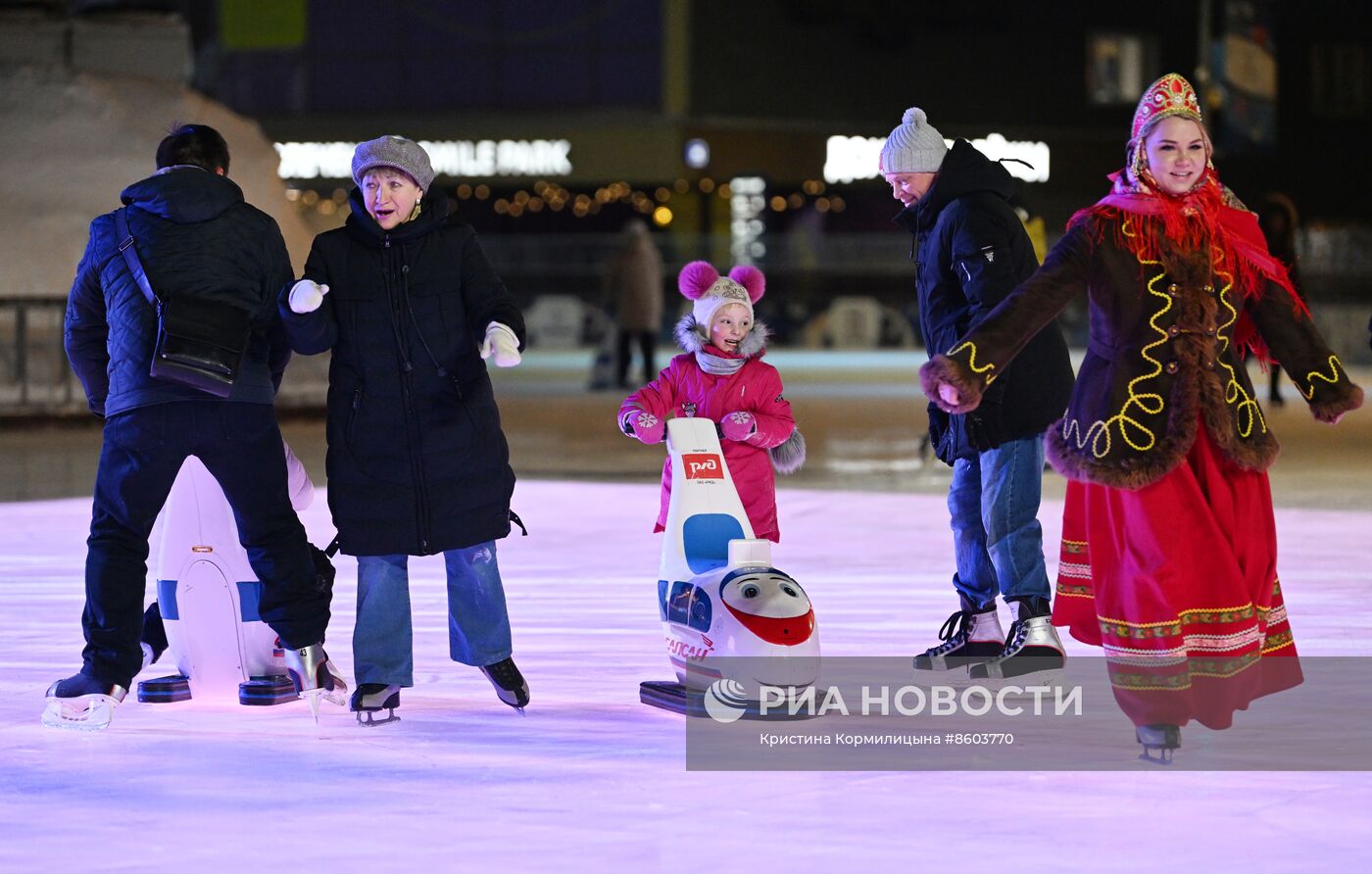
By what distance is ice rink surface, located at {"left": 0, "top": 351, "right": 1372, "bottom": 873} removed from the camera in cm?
387

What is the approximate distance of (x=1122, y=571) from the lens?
473 cm

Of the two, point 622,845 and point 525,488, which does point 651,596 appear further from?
point 525,488

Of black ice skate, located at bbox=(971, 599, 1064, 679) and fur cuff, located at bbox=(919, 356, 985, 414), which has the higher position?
fur cuff, located at bbox=(919, 356, 985, 414)

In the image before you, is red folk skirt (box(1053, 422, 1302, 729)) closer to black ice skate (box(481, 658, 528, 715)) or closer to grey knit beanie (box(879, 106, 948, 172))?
grey knit beanie (box(879, 106, 948, 172))

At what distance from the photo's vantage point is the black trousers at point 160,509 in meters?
5.12

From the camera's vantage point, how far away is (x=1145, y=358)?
4.74 metres

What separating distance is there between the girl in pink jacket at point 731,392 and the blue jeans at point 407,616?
0.51 m

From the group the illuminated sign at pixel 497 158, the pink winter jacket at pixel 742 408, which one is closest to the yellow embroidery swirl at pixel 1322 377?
the pink winter jacket at pixel 742 408

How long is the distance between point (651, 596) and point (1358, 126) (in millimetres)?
35909

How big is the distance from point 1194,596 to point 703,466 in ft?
4.44

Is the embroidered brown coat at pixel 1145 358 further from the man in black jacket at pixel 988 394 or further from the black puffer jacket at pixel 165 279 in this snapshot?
the black puffer jacket at pixel 165 279

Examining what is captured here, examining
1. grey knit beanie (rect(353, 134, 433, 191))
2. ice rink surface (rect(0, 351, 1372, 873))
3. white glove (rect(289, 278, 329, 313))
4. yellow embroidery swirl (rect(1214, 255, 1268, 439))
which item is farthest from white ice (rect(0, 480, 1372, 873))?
grey knit beanie (rect(353, 134, 433, 191))

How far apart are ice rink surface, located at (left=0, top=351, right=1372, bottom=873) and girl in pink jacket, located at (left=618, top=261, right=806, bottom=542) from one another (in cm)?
63

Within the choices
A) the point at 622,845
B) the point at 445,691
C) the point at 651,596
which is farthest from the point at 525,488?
the point at 622,845
